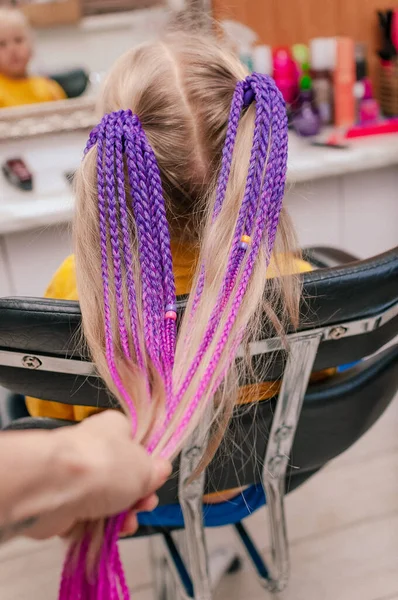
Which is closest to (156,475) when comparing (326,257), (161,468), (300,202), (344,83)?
(161,468)

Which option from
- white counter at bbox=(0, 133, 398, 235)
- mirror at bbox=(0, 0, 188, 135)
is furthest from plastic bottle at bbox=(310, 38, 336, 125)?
mirror at bbox=(0, 0, 188, 135)

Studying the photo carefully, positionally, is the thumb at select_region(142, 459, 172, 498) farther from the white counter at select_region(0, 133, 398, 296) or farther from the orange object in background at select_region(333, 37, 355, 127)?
the orange object in background at select_region(333, 37, 355, 127)

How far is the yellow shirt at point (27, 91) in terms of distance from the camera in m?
1.29

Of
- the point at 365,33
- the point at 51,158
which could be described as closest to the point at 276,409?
the point at 51,158

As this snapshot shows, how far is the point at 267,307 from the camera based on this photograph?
20.7 inches

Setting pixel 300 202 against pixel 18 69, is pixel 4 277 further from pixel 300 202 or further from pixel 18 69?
pixel 300 202

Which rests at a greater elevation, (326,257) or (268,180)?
(268,180)

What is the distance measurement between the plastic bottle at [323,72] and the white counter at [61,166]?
0.13 metres

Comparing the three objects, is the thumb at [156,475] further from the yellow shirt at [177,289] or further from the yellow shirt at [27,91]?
the yellow shirt at [27,91]

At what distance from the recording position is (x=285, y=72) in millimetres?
1411

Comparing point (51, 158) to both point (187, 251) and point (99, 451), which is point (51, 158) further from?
point (99, 451)

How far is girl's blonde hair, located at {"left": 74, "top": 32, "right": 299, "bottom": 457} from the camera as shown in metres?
0.49

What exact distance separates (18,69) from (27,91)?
0.05 meters

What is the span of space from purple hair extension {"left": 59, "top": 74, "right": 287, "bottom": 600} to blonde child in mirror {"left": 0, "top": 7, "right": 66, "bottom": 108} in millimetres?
829
